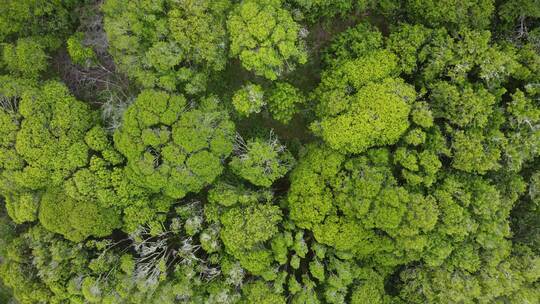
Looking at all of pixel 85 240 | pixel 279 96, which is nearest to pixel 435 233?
pixel 279 96

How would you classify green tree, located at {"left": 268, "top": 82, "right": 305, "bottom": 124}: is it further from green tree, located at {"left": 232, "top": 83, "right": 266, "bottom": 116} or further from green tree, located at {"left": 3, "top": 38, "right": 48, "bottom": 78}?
green tree, located at {"left": 3, "top": 38, "right": 48, "bottom": 78}

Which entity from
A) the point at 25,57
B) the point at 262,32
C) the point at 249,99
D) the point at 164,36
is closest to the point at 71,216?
the point at 25,57

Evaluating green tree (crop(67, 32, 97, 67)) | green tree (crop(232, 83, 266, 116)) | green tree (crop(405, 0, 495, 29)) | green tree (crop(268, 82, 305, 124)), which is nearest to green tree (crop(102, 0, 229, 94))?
green tree (crop(232, 83, 266, 116))

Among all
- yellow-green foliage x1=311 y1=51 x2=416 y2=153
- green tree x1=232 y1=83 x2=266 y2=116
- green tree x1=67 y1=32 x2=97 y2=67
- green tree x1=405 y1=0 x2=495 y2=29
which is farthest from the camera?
green tree x1=67 y1=32 x2=97 y2=67

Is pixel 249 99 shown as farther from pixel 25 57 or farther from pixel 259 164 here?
pixel 25 57

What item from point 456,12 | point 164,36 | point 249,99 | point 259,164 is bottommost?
point 259,164

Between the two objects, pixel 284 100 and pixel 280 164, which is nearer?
pixel 280 164
